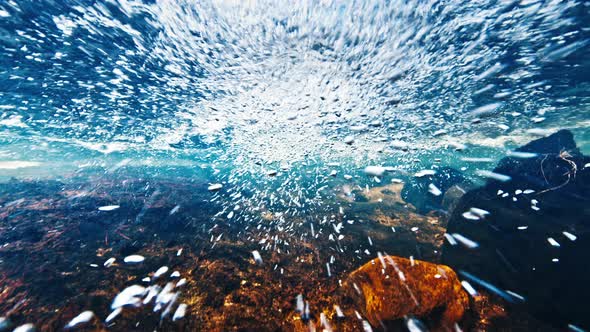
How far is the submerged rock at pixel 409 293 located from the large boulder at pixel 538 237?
5.38ft

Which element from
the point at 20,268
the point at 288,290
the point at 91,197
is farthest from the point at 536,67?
the point at 91,197

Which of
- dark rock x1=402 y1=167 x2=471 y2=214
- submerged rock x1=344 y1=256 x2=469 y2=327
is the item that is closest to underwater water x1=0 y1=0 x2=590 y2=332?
submerged rock x1=344 y1=256 x2=469 y2=327

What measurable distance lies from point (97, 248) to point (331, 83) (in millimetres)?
12249

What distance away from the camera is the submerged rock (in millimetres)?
4141

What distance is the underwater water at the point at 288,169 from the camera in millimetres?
4516

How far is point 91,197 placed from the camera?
13531 millimetres

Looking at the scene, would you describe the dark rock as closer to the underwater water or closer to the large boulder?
the underwater water

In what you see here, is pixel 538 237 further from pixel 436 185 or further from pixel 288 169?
pixel 436 185

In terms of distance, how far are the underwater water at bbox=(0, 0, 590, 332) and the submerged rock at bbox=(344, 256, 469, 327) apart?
0.10 feet

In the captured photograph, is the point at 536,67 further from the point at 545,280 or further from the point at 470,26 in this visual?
the point at 545,280

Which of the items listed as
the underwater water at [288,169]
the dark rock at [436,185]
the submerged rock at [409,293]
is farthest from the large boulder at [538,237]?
the dark rock at [436,185]

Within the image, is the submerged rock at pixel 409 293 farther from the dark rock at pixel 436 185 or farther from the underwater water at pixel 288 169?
the dark rock at pixel 436 185

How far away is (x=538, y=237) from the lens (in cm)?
495

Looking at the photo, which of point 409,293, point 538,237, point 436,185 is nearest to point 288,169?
point 409,293
